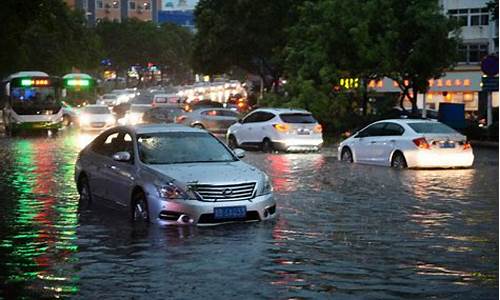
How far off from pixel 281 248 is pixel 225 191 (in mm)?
1748

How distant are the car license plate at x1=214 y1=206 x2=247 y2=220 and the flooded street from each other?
0.19 metres

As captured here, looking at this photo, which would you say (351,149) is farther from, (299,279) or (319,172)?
(299,279)

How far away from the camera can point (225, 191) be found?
13.3m

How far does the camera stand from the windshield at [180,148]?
14.5 meters

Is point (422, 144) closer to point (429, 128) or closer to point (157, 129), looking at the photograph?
point (429, 128)

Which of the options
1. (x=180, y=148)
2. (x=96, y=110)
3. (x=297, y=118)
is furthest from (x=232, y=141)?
(x=180, y=148)

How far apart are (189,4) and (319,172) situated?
12523 centimetres

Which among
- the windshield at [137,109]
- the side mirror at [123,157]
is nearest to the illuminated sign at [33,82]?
the windshield at [137,109]

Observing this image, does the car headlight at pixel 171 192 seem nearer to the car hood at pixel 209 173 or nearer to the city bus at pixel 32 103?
the car hood at pixel 209 173

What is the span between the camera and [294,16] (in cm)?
5488

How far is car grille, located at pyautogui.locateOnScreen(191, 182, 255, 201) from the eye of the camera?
13.2m

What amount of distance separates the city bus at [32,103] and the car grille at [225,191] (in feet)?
115

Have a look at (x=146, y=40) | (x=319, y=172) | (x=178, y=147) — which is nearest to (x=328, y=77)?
(x=319, y=172)

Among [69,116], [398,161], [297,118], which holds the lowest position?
[69,116]
